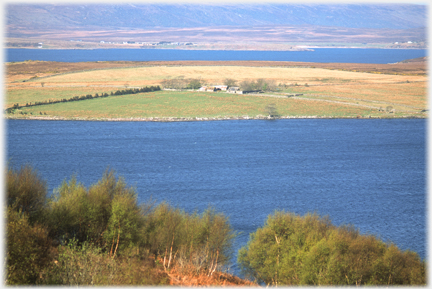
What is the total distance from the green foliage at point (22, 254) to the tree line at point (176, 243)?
0.09m

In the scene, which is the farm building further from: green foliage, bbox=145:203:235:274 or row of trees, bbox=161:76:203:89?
green foliage, bbox=145:203:235:274

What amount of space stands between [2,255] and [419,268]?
54.1ft

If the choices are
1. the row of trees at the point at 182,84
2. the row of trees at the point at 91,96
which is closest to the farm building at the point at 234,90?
the row of trees at the point at 182,84

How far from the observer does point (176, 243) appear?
877 inches

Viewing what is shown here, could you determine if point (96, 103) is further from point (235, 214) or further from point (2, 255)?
point (2, 255)

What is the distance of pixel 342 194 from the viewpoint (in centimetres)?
3916

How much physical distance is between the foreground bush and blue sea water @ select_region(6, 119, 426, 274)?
4264 millimetres

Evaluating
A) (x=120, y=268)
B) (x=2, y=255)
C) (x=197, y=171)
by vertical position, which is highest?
(x=2, y=255)

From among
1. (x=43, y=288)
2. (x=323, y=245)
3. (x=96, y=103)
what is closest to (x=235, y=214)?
(x=323, y=245)

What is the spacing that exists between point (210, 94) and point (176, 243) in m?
64.3

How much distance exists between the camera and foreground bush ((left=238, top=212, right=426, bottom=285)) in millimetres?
19703

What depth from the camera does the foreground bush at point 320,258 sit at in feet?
64.6

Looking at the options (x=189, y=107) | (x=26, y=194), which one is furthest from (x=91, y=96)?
(x=26, y=194)

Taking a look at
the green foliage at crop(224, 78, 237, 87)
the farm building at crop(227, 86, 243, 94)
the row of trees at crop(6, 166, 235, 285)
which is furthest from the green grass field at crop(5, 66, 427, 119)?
the row of trees at crop(6, 166, 235, 285)
